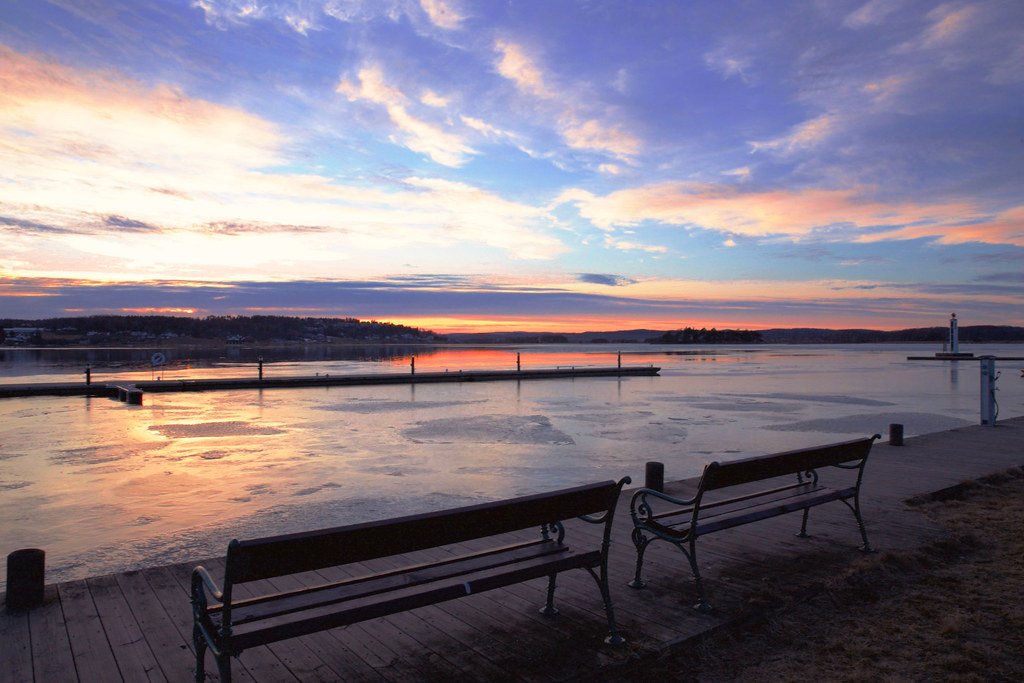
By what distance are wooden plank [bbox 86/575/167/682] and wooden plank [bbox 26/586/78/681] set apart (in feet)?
0.64

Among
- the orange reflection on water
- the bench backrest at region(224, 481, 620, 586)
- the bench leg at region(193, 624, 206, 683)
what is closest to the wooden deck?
the bench leg at region(193, 624, 206, 683)

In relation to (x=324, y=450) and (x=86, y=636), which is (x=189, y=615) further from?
(x=324, y=450)

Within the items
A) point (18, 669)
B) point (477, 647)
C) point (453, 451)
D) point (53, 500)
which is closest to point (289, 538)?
point (477, 647)

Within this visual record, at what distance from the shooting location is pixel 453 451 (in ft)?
Result: 38.5

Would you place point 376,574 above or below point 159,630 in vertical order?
above

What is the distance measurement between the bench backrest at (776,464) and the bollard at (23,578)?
4.03m

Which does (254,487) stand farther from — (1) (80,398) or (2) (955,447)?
(1) (80,398)

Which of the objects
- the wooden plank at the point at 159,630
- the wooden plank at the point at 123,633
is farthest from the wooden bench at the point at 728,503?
the wooden plank at the point at 123,633

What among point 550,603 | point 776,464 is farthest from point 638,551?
point 776,464

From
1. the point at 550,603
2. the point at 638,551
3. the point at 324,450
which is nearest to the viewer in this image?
the point at 550,603

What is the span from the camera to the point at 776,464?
14.9ft

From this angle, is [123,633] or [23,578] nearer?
[123,633]

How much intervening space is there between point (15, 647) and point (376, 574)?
2016 mm

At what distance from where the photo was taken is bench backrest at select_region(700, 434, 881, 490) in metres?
4.11
